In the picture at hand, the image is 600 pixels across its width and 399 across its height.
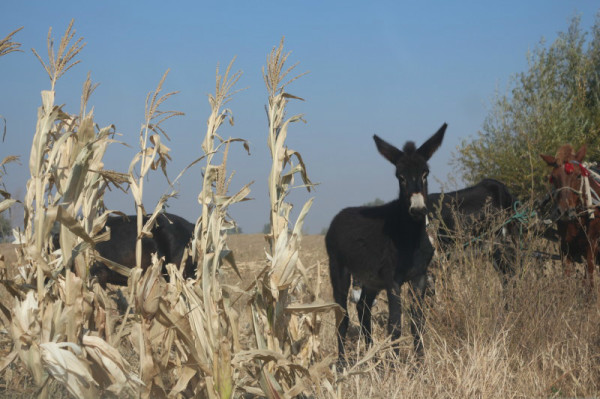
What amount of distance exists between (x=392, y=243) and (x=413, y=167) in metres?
0.88

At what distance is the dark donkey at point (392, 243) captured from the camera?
701cm

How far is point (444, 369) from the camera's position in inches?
197

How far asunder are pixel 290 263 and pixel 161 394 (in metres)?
1.02

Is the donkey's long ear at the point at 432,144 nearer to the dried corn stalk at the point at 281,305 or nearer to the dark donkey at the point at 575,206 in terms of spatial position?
the dark donkey at the point at 575,206

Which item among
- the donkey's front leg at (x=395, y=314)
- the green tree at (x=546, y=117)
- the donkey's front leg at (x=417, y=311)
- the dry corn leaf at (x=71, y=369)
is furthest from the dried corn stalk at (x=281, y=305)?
the green tree at (x=546, y=117)

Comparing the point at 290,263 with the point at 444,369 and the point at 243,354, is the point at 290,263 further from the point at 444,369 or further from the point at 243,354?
the point at 444,369

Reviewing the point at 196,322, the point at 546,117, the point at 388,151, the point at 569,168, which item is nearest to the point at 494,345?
the point at 196,322

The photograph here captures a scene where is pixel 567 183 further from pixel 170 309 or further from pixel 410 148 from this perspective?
pixel 170 309

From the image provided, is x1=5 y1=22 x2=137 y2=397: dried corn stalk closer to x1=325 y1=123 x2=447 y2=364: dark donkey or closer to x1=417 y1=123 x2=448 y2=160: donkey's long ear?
x1=325 y1=123 x2=447 y2=364: dark donkey

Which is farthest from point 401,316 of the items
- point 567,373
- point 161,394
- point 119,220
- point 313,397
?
point 119,220

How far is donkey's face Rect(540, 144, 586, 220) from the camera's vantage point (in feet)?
27.8

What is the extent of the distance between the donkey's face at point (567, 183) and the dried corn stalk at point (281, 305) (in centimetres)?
536

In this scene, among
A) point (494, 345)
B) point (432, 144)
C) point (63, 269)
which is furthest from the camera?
point (432, 144)

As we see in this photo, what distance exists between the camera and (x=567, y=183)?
865cm
